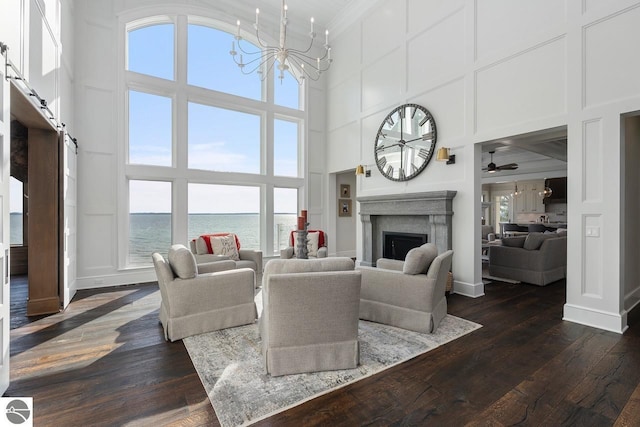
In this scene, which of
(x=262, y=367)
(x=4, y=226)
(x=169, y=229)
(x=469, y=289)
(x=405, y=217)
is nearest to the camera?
(x=4, y=226)

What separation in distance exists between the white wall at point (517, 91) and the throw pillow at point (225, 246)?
2.93m

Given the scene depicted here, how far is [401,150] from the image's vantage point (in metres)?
5.52

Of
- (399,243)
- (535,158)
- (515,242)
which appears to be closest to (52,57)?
(399,243)

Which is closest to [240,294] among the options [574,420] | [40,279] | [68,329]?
[68,329]

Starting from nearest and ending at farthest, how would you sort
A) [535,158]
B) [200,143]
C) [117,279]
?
[117,279] → [200,143] → [535,158]

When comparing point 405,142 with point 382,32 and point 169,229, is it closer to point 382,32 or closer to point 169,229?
point 382,32

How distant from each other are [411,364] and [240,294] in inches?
72.5

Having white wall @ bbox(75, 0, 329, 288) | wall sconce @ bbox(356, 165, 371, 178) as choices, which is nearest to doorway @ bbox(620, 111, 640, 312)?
wall sconce @ bbox(356, 165, 371, 178)

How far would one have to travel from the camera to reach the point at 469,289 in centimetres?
445

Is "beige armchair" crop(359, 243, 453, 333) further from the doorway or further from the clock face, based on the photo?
the clock face

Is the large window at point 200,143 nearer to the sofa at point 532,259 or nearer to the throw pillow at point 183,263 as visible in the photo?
the throw pillow at point 183,263

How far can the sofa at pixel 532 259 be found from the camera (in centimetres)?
496

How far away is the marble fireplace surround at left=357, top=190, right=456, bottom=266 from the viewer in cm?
467

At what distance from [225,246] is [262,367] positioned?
2950 mm
